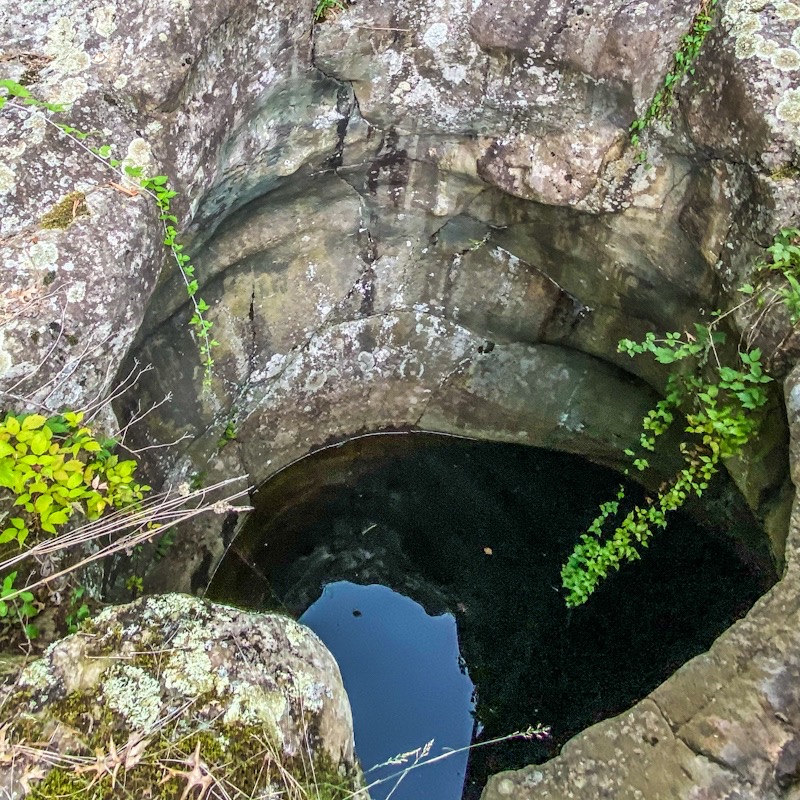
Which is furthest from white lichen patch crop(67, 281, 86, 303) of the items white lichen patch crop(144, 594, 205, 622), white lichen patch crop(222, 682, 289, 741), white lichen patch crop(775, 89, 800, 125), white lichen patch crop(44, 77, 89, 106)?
white lichen patch crop(775, 89, 800, 125)

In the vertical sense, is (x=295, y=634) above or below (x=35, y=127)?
below

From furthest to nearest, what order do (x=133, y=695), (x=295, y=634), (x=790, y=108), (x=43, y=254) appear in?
(x=790, y=108), (x=43, y=254), (x=295, y=634), (x=133, y=695)

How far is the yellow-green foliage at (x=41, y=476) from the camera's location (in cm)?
186

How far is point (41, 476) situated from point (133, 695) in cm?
74

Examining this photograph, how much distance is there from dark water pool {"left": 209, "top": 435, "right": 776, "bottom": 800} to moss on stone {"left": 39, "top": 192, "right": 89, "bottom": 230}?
7.73 ft

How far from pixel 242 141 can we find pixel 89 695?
2.25 meters

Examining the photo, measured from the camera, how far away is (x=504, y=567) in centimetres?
399

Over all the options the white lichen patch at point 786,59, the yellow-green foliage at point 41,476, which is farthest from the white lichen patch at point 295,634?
the white lichen patch at point 786,59

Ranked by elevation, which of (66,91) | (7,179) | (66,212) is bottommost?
(66,212)

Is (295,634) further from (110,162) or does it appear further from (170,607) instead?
(110,162)

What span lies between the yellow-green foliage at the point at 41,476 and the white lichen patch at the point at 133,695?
540 mm

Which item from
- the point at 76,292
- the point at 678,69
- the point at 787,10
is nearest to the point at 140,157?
the point at 76,292

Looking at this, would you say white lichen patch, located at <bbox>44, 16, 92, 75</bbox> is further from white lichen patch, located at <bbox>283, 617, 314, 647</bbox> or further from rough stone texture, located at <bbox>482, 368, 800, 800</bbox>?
rough stone texture, located at <bbox>482, 368, 800, 800</bbox>

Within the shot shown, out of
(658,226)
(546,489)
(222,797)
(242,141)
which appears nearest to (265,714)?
(222,797)
